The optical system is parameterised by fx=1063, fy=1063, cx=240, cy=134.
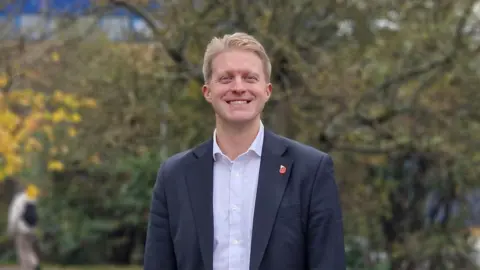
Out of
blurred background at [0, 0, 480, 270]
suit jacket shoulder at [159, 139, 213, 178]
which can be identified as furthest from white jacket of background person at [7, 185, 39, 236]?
suit jacket shoulder at [159, 139, 213, 178]

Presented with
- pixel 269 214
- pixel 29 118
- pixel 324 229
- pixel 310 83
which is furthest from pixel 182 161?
pixel 29 118

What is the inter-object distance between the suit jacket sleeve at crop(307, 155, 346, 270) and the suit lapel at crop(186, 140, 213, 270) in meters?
0.31

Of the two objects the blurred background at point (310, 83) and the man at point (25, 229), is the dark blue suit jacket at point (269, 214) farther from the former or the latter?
the man at point (25, 229)

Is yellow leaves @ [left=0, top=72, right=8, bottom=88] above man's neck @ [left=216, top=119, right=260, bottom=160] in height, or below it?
above

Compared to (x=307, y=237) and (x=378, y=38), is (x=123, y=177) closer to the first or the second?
(x=378, y=38)

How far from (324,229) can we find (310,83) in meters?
5.99

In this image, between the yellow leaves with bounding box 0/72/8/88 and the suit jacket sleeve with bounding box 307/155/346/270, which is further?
the yellow leaves with bounding box 0/72/8/88

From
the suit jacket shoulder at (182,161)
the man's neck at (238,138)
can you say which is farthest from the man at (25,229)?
the man's neck at (238,138)

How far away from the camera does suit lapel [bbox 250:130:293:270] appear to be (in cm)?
322

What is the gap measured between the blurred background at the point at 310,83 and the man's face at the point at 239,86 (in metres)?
5.18

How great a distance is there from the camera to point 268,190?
3.28 metres

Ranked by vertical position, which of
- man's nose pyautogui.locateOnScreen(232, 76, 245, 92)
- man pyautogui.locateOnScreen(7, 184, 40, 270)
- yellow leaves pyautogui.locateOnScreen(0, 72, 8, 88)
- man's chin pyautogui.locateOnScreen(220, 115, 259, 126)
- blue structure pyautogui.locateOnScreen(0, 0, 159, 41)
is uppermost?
blue structure pyautogui.locateOnScreen(0, 0, 159, 41)

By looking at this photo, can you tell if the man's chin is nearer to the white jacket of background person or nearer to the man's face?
the man's face

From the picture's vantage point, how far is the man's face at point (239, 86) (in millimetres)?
3314
